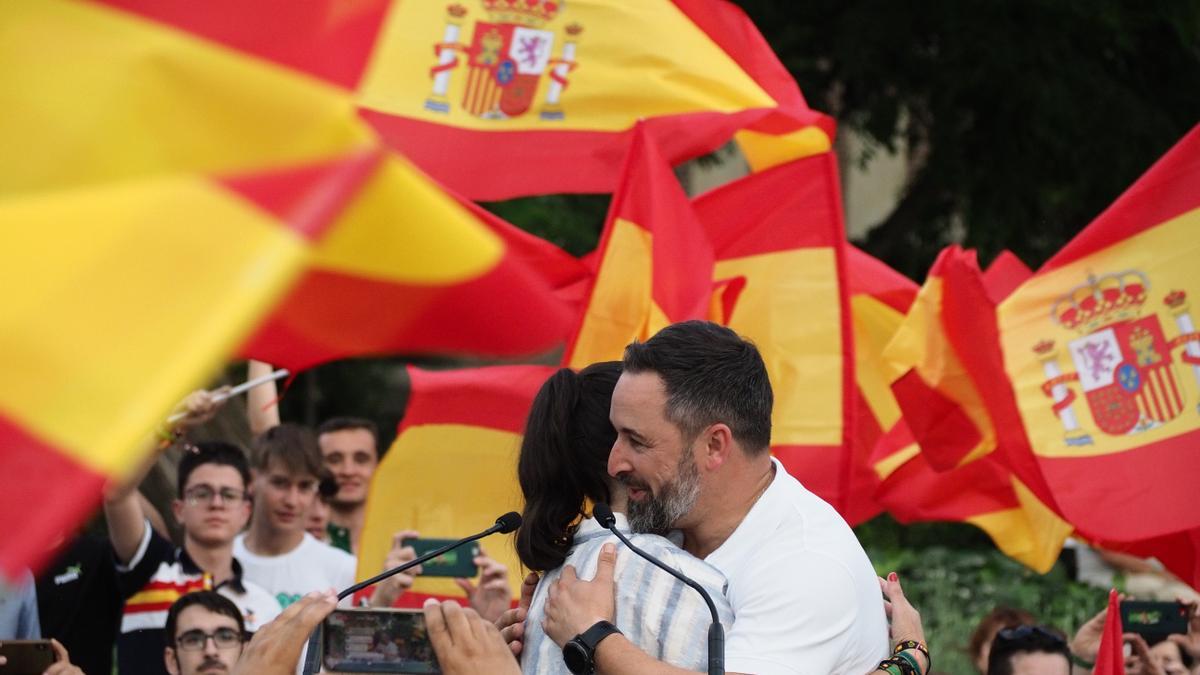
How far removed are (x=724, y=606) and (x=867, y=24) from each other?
335 inches

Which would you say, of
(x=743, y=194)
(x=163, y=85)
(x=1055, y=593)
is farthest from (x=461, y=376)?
(x=1055, y=593)

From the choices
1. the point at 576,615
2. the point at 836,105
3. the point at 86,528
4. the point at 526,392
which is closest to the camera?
the point at 576,615

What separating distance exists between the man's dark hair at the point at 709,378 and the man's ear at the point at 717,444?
0.01 meters

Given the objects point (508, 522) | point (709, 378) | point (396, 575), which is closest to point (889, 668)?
point (709, 378)

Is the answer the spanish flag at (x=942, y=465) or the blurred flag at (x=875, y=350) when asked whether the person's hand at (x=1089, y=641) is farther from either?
the blurred flag at (x=875, y=350)

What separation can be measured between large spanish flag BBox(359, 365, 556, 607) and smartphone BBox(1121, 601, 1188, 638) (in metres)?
2.01

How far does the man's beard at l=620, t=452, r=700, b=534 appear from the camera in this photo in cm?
312

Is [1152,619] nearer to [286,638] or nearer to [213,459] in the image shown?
[213,459]

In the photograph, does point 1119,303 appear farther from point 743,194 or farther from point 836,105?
point 836,105

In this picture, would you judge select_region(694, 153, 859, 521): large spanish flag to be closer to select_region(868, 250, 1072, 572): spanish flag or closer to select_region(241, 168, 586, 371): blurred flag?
select_region(868, 250, 1072, 572): spanish flag

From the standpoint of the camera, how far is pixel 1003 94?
11016mm

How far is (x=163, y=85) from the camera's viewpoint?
2.15 m

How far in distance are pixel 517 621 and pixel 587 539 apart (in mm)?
290

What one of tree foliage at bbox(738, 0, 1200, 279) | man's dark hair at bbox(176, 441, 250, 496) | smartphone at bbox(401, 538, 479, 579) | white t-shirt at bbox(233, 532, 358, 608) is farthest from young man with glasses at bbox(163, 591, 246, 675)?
tree foliage at bbox(738, 0, 1200, 279)
